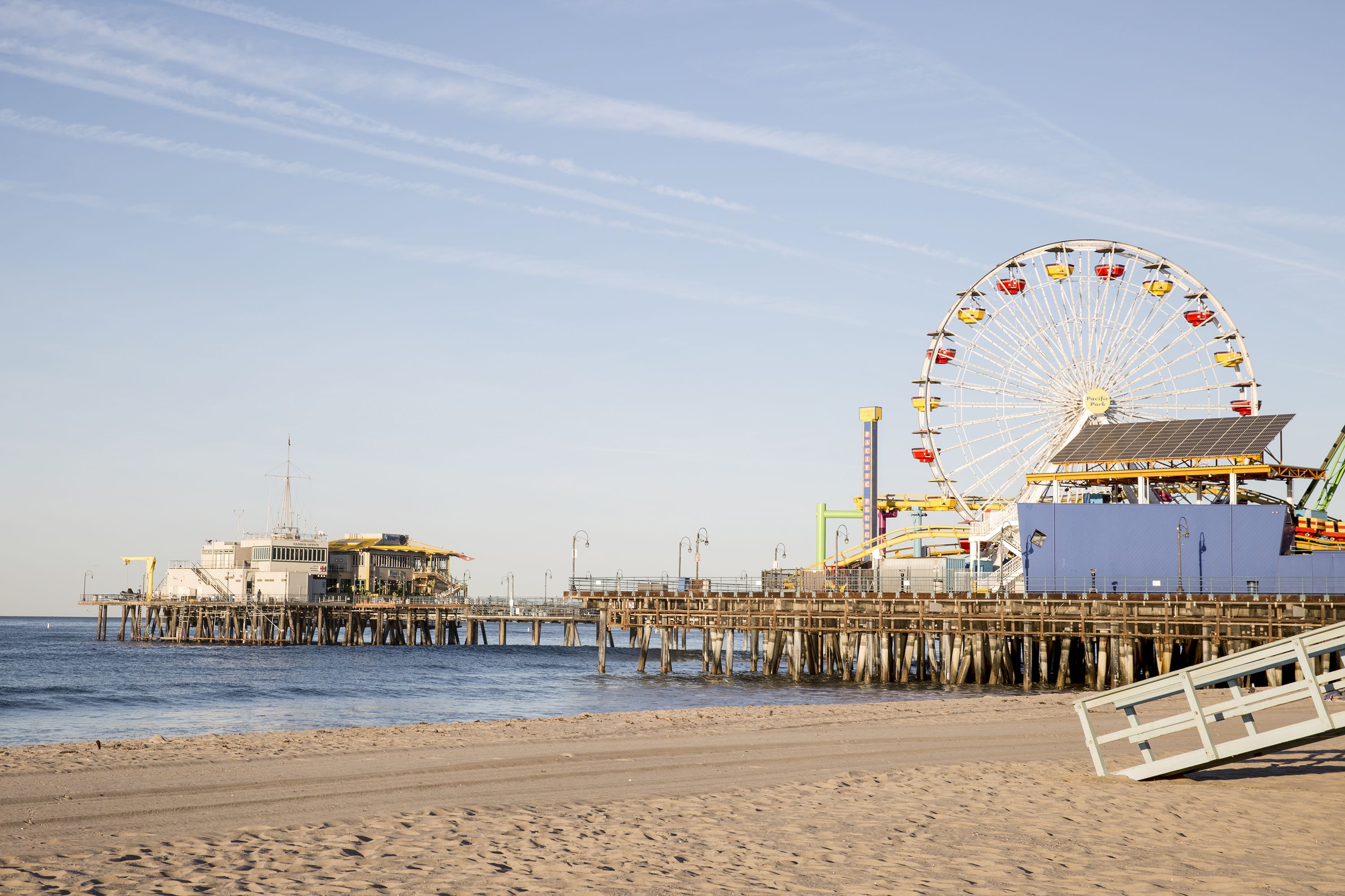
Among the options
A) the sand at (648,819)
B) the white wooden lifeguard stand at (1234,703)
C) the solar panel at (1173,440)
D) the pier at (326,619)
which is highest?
the solar panel at (1173,440)

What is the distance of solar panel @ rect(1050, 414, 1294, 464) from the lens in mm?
52344

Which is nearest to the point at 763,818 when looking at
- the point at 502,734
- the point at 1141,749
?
the point at 1141,749

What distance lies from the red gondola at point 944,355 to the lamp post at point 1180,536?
15.6m

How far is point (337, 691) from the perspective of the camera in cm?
4791

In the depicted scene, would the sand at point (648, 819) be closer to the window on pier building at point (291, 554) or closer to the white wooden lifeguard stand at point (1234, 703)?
the white wooden lifeguard stand at point (1234, 703)

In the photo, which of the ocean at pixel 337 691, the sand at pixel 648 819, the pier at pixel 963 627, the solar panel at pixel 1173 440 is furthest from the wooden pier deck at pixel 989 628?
the sand at pixel 648 819

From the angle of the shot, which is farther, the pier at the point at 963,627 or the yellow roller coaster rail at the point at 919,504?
the yellow roller coaster rail at the point at 919,504

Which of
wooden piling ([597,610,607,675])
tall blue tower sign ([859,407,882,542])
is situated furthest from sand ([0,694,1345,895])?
tall blue tower sign ([859,407,882,542])

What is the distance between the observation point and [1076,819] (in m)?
13.0

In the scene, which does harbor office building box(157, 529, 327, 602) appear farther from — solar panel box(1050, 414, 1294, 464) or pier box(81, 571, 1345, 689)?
solar panel box(1050, 414, 1294, 464)

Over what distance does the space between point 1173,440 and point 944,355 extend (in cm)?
1215

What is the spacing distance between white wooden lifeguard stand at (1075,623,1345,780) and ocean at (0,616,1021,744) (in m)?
19.9

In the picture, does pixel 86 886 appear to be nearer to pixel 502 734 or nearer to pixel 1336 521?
pixel 502 734

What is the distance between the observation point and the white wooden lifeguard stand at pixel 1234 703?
561 inches
